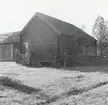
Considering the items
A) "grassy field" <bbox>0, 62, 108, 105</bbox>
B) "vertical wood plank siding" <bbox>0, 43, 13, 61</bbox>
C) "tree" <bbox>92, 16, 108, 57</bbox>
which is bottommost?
"grassy field" <bbox>0, 62, 108, 105</bbox>

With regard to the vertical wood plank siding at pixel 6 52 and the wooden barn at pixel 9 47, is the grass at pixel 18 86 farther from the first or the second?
the vertical wood plank siding at pixel 6 52

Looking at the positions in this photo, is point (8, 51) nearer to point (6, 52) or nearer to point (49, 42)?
point (6, 52)

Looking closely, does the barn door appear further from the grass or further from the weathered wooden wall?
the grass

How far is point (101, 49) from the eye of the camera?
3888 cm

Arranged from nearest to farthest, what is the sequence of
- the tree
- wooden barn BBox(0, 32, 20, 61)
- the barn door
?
wooden barn BBox(0, 32, 20, 61) < the barn door < the tree

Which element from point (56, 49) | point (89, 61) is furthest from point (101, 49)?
point (56, 49)

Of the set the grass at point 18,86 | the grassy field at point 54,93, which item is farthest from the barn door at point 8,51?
the grass at point 18,86

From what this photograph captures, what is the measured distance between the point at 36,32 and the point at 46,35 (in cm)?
171

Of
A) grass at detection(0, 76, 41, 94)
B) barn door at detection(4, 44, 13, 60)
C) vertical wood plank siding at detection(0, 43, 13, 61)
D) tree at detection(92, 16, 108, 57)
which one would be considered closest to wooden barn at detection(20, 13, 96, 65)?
barn door at detection(4, 44, 13, 60)

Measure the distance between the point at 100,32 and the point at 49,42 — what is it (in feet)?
65.7

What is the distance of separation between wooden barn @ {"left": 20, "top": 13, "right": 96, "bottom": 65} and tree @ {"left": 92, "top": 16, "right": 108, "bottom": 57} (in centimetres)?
1185

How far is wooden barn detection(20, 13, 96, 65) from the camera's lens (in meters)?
23.0

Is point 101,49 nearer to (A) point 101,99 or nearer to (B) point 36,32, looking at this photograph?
(B) point 36,32

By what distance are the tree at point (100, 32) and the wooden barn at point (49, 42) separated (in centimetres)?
1185
